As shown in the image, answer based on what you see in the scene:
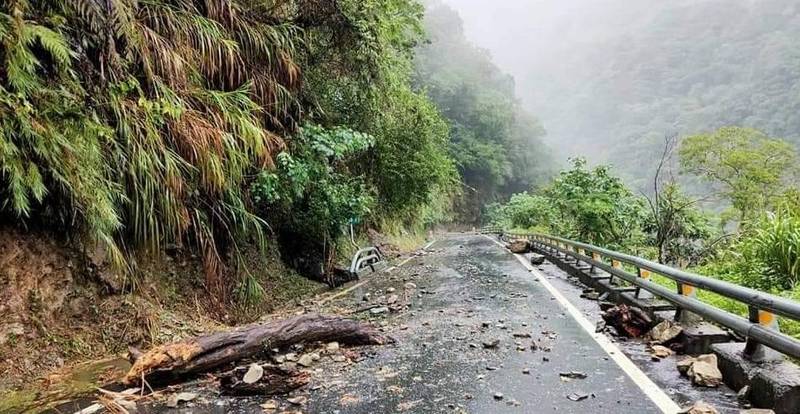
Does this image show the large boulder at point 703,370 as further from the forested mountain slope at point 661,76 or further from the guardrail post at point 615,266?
the forested mountain slope at point 661,76

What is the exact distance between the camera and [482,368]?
4781 mm

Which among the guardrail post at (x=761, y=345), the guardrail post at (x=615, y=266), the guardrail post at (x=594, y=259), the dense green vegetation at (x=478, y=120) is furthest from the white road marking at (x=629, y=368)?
the dense green vegetation at (x=478, y=120)

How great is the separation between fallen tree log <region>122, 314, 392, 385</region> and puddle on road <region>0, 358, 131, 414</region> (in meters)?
0.34

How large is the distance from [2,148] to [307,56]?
7.28 m

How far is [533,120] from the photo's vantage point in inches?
3120

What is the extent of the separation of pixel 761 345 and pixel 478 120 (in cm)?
6350

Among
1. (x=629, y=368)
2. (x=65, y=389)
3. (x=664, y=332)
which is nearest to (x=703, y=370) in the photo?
(x=629, y=368)

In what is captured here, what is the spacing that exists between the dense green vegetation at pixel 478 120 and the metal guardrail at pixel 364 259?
44176mm

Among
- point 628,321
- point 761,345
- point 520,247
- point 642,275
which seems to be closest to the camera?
point 761,345

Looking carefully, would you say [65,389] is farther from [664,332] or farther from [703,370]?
[664,332]

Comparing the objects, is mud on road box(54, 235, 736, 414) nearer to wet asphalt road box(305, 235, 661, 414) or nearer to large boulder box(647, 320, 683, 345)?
wet asphalt road box(305, 235, 661, 414)

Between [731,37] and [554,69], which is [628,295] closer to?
[731,37]

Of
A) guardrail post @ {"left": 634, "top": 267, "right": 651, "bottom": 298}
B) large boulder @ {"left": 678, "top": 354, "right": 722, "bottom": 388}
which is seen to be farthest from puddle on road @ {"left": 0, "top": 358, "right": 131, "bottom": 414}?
guardrail post @ {"left": 634, "top": 267, "right": 651, "bottom": 298}

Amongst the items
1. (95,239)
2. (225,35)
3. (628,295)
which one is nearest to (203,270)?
(95,239)
